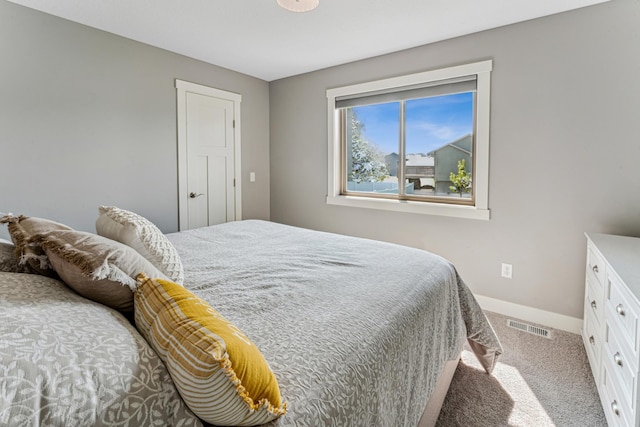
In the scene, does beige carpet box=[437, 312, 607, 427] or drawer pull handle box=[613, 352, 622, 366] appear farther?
beige carpet box=[437, 312, 607, 427]

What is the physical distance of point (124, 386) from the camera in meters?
0.62

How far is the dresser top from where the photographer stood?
4.62ft

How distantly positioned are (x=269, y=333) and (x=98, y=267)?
0.51m

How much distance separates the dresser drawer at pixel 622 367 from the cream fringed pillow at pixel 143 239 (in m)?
1.79

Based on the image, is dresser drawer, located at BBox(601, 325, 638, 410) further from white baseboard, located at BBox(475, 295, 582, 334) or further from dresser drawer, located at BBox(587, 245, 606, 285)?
white baseboard, located at BBox(475, 295, 582, 334)

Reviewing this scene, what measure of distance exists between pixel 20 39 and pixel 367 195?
3255mm

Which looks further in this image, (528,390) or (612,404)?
(528,390)

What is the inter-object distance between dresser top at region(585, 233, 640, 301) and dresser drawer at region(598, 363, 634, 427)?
19.8 inches

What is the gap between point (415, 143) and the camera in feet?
11.2

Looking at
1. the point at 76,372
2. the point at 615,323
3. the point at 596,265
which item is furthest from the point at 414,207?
the point at 76,372

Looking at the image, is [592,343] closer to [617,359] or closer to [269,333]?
[617,359]

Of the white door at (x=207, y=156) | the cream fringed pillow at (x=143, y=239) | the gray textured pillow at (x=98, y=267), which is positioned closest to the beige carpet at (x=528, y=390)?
the cream fringed pillow at (x=143, y=239)

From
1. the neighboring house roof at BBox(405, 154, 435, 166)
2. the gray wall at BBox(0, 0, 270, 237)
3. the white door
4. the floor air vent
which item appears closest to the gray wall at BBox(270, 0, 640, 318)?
the floor air vent

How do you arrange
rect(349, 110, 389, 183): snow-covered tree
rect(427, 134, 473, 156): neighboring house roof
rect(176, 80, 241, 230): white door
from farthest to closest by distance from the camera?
1. rect(349, 110, 389, 183): snow-covered tree
2. rect(176, 80, 241, 230): white door
3. rect(427, 134, 473, 156): neighboring house roof
